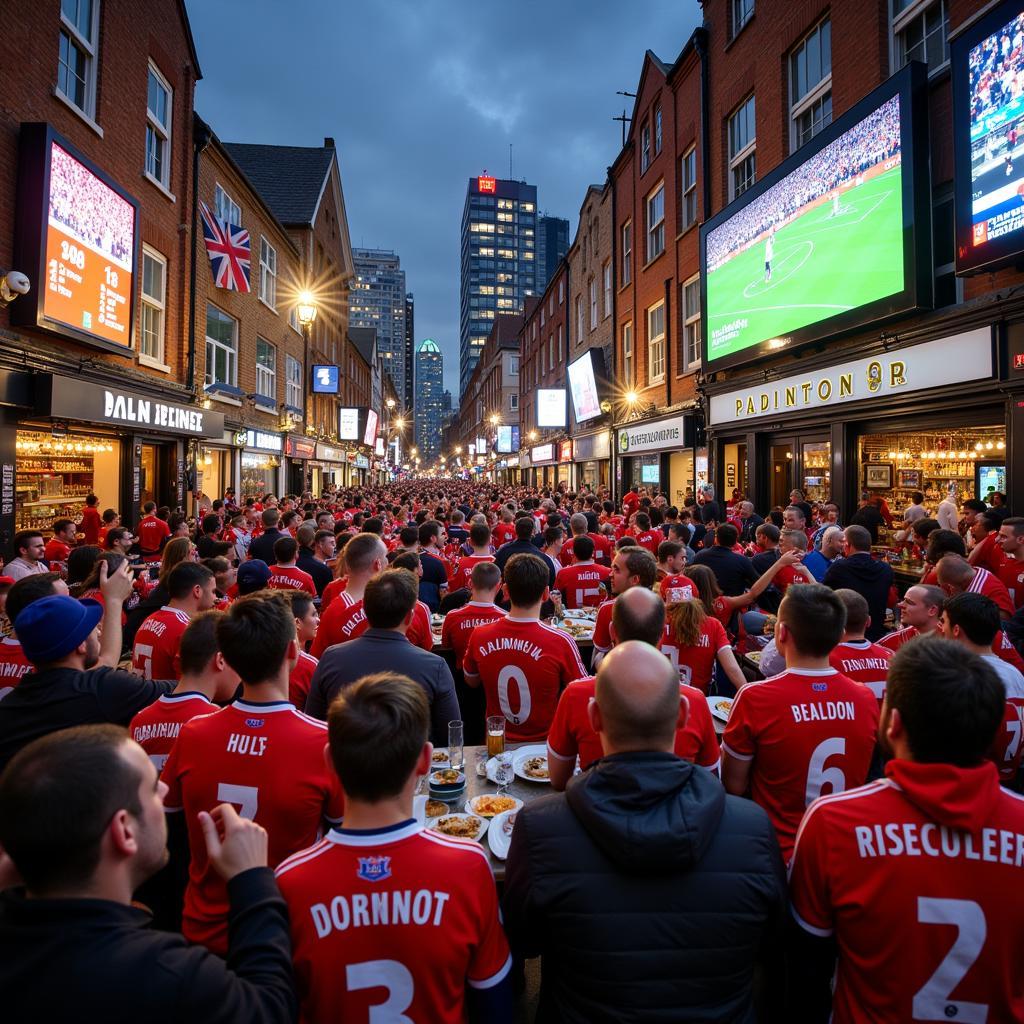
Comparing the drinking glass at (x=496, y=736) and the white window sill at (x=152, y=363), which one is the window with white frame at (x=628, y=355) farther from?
the drinking glass at (x=496, y=736)

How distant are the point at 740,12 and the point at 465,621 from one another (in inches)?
741

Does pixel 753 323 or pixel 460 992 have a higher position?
pixel 753 323

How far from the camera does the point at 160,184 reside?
14008 millimetres

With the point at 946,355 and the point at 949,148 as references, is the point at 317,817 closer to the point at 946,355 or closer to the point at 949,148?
the point at 946,355

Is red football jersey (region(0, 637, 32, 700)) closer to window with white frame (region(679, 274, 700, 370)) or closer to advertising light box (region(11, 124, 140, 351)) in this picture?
advertising light box (region(11, 124, 140, 351))

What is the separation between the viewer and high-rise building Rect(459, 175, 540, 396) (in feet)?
490

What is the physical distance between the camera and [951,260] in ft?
30.4

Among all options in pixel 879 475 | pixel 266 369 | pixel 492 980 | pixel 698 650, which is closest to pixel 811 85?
pixel 879 475

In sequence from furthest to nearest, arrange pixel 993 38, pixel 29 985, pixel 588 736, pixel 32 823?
pixel 993 38 → pixel 588 736 → pixel 32 823 → pixel 29 985

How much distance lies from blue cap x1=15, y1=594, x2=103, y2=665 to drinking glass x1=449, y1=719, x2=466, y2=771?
1957 millimetres

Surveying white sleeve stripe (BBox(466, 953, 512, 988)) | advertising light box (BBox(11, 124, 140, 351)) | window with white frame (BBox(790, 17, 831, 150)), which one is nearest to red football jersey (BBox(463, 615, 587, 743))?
white sleeve stripe (BBox(466, 953, 512, 988))

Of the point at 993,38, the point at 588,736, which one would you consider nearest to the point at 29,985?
the point at 588,736

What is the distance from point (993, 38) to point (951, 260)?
9.16ft

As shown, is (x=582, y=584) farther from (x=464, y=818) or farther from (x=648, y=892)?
(x=648, y=892)
